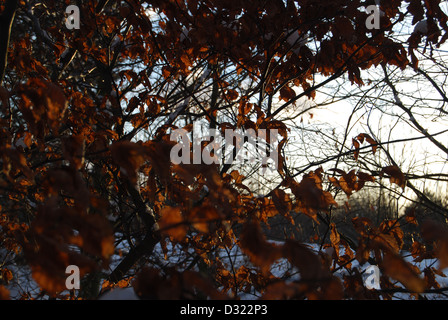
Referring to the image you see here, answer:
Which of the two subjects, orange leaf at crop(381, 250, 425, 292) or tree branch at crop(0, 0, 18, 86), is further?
tree branch at crop(0, 0, 18, 86)

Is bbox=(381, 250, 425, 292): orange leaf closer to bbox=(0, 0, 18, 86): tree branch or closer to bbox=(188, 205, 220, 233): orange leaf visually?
bbox=(188, 205, 220, 233): orange leaf

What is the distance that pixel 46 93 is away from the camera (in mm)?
1138

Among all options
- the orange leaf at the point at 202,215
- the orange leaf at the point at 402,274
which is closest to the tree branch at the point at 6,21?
the orange leaf at the point at 202,215

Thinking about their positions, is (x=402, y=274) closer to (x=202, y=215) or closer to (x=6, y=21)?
(x=202, y=215)

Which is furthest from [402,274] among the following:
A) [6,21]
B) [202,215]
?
[6,21]

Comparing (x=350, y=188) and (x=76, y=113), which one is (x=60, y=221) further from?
(x=76, y=113)

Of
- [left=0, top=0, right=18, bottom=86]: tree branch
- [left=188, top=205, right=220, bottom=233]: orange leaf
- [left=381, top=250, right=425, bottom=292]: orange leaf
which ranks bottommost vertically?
[left=381, top=250, right=425, bottom=292]: orange leaf

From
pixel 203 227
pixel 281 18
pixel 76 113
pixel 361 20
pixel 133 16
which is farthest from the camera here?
pixel 76 113

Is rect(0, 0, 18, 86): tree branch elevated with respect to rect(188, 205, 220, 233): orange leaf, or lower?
elevated

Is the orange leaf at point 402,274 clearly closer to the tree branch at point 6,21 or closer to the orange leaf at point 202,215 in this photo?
the orange leaf at point 202,215

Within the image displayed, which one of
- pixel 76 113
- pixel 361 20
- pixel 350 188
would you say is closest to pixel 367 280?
pixel 350 188

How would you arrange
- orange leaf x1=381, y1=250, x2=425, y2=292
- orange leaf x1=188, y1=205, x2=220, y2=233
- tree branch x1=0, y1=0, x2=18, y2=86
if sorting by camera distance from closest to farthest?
orange leaf x1=381, y1=250, x2=425, y2=292
orange leaf x1=188, y1=205, x2=220, y2=233
tree branch x1=0, y1=0, x2=18, y2=86

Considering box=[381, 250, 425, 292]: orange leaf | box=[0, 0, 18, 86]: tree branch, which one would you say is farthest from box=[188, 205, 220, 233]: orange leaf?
box=[0, 0, 18, 86]: tree branch
